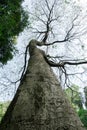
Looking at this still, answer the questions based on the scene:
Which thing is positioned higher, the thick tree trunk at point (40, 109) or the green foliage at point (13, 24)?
the green foliage at point (13, 24)

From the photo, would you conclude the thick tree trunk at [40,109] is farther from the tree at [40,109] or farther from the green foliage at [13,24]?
the green foliage at [13,24]

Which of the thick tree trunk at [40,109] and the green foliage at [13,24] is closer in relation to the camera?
the thick tree trunk at [40,109]

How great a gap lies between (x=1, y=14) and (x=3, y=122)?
178 inches

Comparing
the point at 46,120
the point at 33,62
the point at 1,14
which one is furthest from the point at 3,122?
the point at 1,14

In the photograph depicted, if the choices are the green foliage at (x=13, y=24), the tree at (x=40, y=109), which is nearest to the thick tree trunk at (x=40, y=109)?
the tree at (x=40, y=109)

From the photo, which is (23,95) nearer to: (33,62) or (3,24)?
(33,62)

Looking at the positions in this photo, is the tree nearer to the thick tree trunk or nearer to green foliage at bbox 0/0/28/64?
the thick tree trunk

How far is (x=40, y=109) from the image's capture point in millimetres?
3938

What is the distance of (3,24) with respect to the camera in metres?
7.01

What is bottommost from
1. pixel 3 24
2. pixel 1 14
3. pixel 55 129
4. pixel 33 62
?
pixel 55 129

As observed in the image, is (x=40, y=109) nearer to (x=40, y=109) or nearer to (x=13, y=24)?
(x=40, y=109)

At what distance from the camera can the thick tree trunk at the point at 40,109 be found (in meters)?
3.72

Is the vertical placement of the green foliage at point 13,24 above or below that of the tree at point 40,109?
above

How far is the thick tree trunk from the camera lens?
12.2 ft
